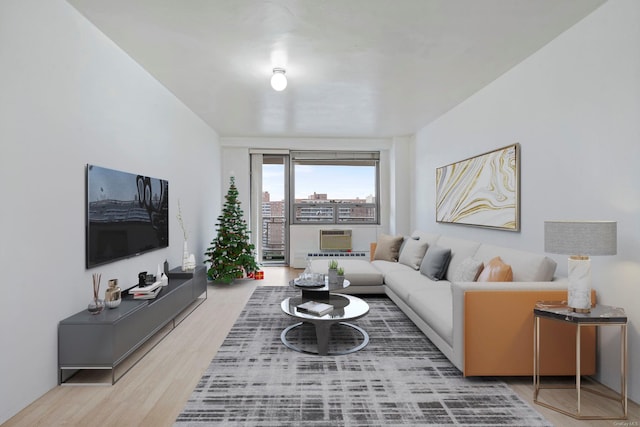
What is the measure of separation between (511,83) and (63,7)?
12.6ft

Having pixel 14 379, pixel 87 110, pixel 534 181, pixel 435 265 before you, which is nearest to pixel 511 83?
pixel 534 181

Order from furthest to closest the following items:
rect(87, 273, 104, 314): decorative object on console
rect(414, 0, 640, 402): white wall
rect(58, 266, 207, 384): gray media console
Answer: rect(87, 273, 104, 314): decorative object on console
rect(58, 266, 207, 384): gray media console
rect(414, 0, 640, 402): white wall

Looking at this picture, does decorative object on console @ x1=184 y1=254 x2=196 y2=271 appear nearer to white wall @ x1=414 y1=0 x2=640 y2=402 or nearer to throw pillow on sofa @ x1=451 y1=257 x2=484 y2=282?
throw pillow on sofa @ x1=451 y1=257 x2=484 y2=282

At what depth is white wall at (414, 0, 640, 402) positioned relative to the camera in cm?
227

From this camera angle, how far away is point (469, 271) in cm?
343

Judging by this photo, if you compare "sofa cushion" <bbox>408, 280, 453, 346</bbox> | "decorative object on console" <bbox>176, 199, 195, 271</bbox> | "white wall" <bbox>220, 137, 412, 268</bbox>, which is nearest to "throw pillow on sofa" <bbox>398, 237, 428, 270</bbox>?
"sofa cushion" <bbox>408, 280, 453, 346</bbox>

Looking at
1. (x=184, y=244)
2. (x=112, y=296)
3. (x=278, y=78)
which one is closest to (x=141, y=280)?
(x=112, y=296)

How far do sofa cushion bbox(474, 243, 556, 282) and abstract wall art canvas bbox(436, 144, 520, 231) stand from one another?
0.40 m

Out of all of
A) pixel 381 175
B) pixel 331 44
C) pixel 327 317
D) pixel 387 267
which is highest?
pixel 331 44

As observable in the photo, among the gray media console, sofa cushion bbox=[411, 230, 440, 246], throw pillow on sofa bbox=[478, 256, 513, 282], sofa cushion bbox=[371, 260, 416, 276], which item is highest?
sofa cushion bbox=[411, 230, 440, 246]

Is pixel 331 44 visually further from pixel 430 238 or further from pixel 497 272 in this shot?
pixel 430 238

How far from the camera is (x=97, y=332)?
240 centimetres

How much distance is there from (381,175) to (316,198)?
145cm

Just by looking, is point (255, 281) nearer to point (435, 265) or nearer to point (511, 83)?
point (435, 265)
